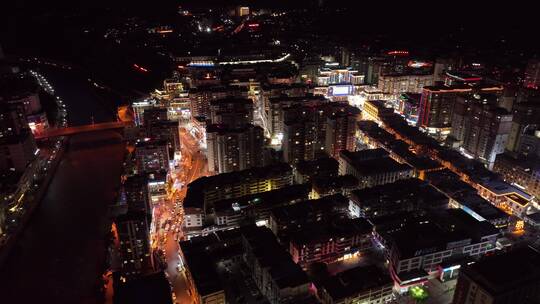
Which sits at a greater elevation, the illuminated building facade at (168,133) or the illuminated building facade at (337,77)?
the illuminated building facade at (337,77)

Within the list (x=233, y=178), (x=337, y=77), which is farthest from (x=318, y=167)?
(x=337, y=77)

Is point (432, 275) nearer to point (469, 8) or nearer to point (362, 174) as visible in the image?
point (362, 174)

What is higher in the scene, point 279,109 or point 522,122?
point 279,109

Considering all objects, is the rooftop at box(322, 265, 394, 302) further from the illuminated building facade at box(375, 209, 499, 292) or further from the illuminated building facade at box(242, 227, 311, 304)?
the illuminated building facade at box(375, 209, 499, 292)

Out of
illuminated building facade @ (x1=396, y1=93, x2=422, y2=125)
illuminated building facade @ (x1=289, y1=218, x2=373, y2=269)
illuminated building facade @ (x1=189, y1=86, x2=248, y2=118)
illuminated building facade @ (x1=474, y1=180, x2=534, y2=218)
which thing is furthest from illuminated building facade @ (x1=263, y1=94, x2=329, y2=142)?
illuminated building facade @ (x1=474, y1=180, x2=534, y2=218)

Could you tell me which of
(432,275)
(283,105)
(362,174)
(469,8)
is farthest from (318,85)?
(469,8)

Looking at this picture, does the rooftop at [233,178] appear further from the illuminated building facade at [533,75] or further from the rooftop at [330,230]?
the illuminated building facade at [533,75]

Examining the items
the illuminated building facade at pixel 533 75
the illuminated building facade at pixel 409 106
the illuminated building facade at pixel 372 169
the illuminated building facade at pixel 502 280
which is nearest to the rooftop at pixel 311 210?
the illuminated building facade at pixel 372 169

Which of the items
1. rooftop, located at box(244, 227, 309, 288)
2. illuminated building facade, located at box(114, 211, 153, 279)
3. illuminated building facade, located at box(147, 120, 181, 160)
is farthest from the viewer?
illuminated building facade, located at box(147, 120, 181, 160)

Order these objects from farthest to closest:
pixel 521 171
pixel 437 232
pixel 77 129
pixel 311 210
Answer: pixel 77 129 → pixel 521 171 → pixel 311 210 → pixel 437 232

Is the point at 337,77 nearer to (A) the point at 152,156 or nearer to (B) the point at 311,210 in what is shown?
(A) the point at 152,156

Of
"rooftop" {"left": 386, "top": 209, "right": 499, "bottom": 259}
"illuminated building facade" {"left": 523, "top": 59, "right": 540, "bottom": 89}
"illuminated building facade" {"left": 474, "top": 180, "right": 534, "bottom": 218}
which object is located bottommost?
"illuminated building facade" {"left": 474, "top": 180, "right": 534, "bottom": 218}

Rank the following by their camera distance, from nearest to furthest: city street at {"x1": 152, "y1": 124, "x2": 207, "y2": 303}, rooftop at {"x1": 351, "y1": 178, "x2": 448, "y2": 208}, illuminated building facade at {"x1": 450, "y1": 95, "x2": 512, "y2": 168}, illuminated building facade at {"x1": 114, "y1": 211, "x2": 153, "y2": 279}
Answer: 1. illuminated building facade at {"x1": 114, "y1": 211, "x2": 153, "y2": 279}
2. city street at {"x1": 152, "y1": 124, "x2": 207, "y2": 303}
3. rooftop at {"x1": 351, "y1": 178, "x2": 448, "y2": 208}
4. illuminated building facade at {"x1": 450, "y1": 95, "x2": 512, "y2": 168}
